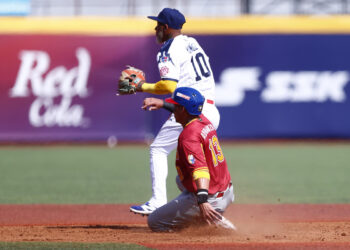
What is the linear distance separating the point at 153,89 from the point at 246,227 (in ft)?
5.14

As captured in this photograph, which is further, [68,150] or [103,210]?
[68,150]

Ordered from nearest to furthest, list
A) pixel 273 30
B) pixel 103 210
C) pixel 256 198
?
pixel 103 210, pixel 256 198, pixel 273 30

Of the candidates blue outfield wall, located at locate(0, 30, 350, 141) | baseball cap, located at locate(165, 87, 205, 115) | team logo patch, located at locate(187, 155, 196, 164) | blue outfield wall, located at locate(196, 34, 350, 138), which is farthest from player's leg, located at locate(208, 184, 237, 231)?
blue outfield wall, located at locate(196, 34, 350, 138)

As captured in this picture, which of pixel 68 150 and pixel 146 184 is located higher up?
pixel 146 184

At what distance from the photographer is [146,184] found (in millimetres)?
10922

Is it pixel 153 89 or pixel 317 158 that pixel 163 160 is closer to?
pixel 153 89

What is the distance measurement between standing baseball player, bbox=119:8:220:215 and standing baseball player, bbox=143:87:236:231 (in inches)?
18.1

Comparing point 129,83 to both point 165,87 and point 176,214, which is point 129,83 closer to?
point 165,87

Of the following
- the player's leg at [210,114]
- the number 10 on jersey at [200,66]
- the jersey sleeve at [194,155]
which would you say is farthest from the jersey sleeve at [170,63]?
the jersey sleeve at [194,155]

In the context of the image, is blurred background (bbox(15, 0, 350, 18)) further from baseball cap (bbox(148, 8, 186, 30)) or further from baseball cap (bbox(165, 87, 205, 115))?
baseball cap (bbox(165, 87, 205, 115))

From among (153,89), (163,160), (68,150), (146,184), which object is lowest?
(68,150)

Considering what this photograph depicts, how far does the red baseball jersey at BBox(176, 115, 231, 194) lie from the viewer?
5.98 m

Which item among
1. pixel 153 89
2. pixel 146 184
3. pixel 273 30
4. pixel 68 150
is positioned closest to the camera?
pixel 153 89

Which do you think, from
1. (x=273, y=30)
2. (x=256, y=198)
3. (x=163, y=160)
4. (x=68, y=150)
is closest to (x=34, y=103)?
(x=68, y=150)
